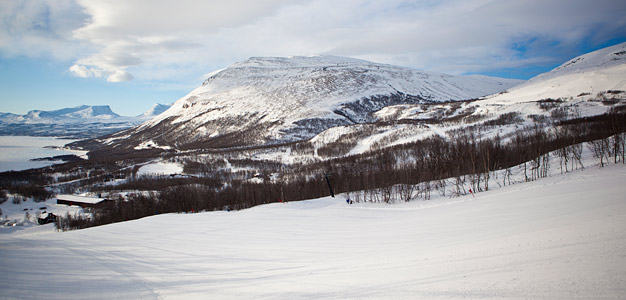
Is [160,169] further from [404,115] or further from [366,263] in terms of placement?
[404,115]

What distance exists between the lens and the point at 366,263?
20.2ft

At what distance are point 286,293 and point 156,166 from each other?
113 metres

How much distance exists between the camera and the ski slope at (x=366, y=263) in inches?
149

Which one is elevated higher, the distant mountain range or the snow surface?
the distant mountain range

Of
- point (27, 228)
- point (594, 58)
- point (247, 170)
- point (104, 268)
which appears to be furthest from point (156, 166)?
point (594, 58)

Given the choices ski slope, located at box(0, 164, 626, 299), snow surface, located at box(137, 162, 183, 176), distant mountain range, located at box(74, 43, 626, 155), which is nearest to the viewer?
ski slope, located at box(0, 164, 626, 299)

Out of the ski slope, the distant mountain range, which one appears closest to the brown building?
the ski slope

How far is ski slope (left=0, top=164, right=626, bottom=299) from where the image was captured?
3787 mm

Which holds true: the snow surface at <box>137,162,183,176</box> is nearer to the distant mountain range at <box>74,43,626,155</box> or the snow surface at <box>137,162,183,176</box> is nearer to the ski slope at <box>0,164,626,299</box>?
the distant mountain range at <box>74,43,626,155</box>

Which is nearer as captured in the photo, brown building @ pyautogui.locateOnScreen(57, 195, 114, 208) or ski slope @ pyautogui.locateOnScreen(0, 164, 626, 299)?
ski slope @ pyautogui.locateOnScreen(0, 164, 626, 299)

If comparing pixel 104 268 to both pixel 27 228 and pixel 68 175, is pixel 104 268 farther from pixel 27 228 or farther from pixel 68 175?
pixel 68 175

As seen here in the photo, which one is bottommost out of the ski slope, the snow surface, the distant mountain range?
the ski slope

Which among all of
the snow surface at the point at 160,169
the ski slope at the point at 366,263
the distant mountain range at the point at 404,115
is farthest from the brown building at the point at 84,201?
the distant mountain range at the point at 404,115

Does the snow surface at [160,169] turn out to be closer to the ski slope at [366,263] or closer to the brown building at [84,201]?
the brown building at [84,201]
